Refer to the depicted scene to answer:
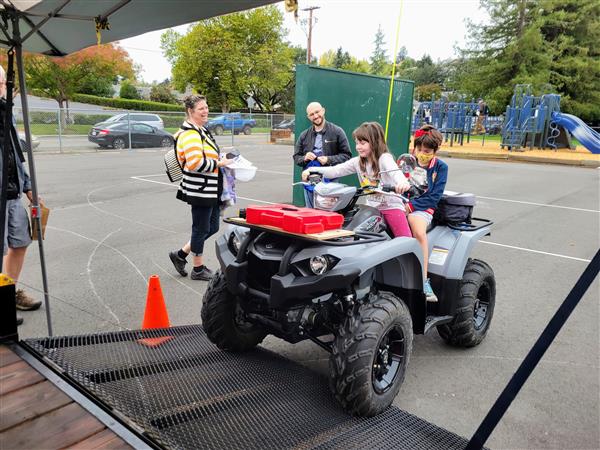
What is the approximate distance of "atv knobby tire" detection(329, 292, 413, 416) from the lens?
2602 mm

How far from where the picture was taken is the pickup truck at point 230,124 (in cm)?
2971

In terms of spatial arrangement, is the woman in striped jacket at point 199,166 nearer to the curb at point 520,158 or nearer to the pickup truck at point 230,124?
the curb at point 520,158

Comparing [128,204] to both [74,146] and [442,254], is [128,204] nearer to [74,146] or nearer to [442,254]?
[442,254]

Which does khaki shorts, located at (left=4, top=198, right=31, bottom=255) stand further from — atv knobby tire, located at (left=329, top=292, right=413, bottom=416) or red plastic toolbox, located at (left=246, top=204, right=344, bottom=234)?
atv knobby tire, located at (left=329, top=292, right=413, bottom=416)

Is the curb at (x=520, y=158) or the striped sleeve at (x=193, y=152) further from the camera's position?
the curb at (x=520, y=158)

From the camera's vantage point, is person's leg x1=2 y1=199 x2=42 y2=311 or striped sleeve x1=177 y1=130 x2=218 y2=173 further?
striped sleeve x1=177 y1=130 x2=218 y2=173

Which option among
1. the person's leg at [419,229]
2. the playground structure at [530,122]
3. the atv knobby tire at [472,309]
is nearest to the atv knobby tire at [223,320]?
the person's leg at [419,229]

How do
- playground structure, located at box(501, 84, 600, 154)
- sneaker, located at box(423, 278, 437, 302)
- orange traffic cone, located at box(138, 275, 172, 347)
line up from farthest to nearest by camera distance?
playground structure, located at box(501, 84, 600, 154) < orange traffic cone, located at box(138, 275, 172, 347) < sneaker, located at box(423, 278, 437, 302)

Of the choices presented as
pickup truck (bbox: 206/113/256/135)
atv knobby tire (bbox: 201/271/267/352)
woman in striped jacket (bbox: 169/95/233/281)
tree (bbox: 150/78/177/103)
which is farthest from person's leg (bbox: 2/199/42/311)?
tree (bbox: 150/78/177/103)

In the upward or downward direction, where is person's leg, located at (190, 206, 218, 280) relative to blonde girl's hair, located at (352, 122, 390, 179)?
downward

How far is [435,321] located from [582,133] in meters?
1.97

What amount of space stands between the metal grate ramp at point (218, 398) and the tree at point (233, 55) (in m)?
43.3

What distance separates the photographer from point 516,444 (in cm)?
278

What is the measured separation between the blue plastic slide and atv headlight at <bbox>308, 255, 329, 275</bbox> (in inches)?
50.8
